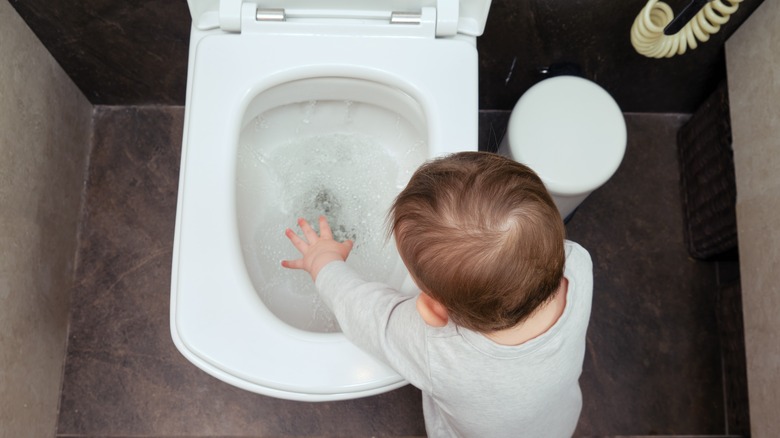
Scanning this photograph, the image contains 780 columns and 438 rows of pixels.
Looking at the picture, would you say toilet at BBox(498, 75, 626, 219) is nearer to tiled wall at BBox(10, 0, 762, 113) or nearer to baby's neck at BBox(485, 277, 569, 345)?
tiled wall at BBox(10, 0, 762, 113)

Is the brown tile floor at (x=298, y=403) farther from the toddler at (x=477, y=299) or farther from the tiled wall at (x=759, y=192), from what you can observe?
the toddler at (x=477, y=299)

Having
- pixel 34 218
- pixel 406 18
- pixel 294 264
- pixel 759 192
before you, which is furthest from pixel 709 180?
pixel 34 218

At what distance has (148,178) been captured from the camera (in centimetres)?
125

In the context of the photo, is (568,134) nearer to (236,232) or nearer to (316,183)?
(316,183)

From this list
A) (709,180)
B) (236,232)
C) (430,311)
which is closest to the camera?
(430,311)

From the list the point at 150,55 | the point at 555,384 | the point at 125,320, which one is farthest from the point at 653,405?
the point at 150,55

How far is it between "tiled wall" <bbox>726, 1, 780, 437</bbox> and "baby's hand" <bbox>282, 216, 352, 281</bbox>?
0.61m

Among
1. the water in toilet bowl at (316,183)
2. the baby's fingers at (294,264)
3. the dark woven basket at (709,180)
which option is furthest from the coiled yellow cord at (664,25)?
the baby's fingers at (294,264)

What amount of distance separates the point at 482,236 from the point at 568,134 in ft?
1.72

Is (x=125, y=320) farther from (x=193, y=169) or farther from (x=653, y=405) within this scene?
(x=653, y=405)

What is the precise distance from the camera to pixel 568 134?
38.4 inches

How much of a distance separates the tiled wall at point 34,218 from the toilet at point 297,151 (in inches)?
14.4

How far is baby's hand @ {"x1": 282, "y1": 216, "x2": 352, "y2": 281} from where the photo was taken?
0.80m

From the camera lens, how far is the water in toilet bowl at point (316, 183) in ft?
3.00
